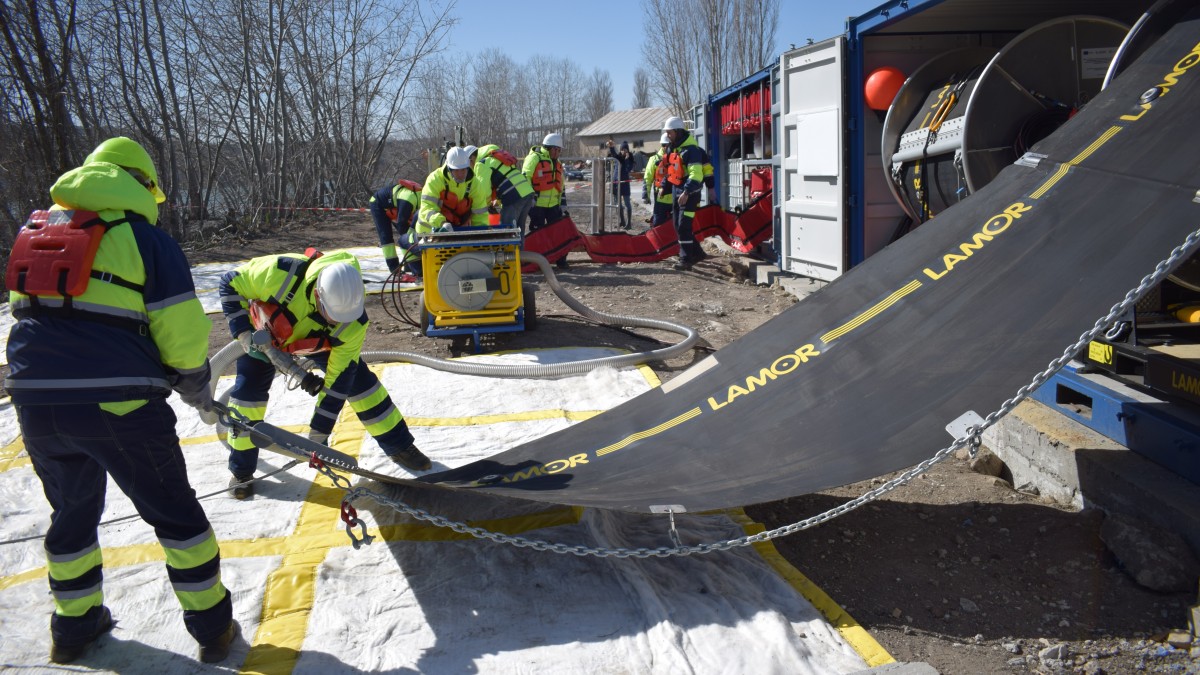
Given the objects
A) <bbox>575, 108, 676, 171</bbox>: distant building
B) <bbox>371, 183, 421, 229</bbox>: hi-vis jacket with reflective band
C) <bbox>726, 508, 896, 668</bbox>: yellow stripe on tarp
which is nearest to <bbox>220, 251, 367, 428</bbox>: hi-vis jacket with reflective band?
<bbox>726, 508, 896, 668</bbox>: yellow stripe on tarp

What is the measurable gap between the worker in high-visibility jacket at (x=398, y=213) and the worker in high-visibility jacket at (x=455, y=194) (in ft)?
2.19

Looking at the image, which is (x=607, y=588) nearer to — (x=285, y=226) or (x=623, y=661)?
(x=623, y=661)

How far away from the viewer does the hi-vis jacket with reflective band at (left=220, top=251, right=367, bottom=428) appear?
3801mm

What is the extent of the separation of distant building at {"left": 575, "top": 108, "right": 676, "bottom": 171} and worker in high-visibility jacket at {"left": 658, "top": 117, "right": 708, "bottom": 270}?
4762cm

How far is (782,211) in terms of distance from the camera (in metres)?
8.52

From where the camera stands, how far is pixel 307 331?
3.93 meters

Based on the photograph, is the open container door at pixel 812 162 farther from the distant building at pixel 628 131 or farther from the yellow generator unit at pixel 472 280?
the distant building at pixel 628 131

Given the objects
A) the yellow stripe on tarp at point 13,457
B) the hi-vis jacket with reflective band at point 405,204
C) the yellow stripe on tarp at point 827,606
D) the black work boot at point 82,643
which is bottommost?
the yellow stripe on tarp at point 827,606

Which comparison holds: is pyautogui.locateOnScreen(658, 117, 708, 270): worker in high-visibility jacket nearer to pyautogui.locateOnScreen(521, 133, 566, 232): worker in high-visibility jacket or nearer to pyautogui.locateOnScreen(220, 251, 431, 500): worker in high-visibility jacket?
pyautogui.locateOnScreen(521, 133, 566, 232): worker in high-visibility jacket

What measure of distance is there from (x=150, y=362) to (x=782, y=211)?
6.83m

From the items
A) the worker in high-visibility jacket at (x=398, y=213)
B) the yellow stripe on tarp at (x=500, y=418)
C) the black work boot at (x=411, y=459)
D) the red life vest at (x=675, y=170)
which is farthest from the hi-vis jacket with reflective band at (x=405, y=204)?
the black work boot at (x=411, y=459)

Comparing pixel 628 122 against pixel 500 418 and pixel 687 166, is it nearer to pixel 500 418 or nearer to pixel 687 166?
pixel 687 166

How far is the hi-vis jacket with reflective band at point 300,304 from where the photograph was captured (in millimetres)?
3801

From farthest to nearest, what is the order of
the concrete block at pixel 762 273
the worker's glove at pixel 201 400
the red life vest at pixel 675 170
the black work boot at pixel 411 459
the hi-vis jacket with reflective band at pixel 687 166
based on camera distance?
the red life vest at pixel 675 170 < the hi-vis jacket with reflective band at pixel 687 166 < the concrete block at pixel 762 273 < the black work boot at pixel 411 459 < the worker's glove at pixel 201 400
